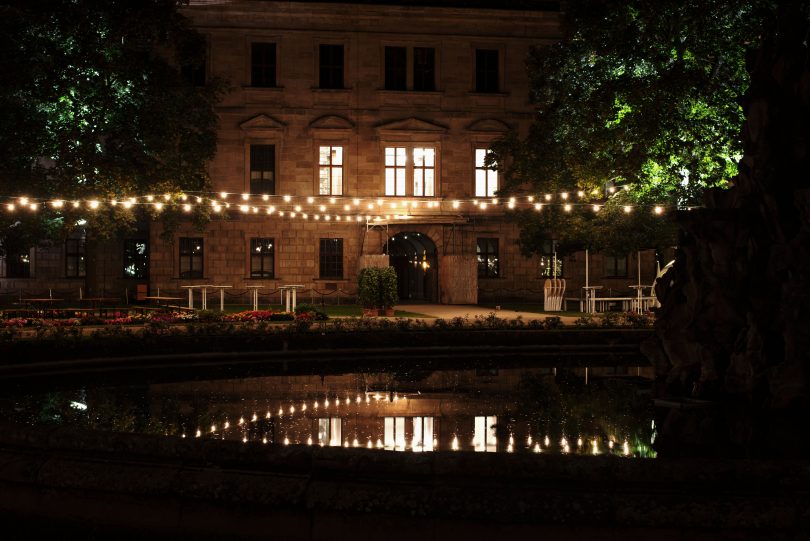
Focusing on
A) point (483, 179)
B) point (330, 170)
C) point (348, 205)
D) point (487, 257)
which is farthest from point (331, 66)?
point (487, 257)

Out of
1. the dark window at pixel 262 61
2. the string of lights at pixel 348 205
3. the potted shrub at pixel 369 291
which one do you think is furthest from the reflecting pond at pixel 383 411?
the dark window at pixel 262 61

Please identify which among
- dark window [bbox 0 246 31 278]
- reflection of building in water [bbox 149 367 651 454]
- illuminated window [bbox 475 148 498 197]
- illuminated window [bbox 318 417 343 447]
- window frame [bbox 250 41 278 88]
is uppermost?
window frame [bbox 250 41 278 88]

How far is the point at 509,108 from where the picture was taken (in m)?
39.6

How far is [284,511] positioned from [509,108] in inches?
1398

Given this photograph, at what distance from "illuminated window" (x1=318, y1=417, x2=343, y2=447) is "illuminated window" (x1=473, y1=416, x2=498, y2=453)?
1.43 m

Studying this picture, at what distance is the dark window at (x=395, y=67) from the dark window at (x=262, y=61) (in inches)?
208

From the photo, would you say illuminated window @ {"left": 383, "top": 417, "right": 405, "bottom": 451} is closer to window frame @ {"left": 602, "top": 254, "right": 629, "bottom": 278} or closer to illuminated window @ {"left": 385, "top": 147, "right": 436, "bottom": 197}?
illuminated window @ {"left": 385, "top": 147, "right": 436, "bottom": 197}

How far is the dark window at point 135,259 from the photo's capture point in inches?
1532

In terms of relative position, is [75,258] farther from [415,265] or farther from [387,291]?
[387,291]

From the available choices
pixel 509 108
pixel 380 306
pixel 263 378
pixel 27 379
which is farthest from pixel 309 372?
pixel 509 108

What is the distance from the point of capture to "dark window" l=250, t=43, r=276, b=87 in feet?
126

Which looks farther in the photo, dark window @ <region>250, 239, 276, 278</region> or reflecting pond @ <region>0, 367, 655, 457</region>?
dark window @ <region>250, 239, 276, 278</region>

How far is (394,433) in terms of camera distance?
9.00 m

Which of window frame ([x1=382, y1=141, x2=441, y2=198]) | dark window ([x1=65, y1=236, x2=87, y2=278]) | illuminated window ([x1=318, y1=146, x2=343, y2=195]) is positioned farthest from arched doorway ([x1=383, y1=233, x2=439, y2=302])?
dark window ([x1=65, y1=236, x2=87, y2=278])
